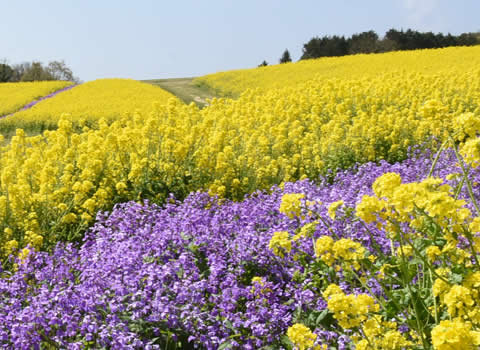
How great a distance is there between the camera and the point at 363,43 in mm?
48906

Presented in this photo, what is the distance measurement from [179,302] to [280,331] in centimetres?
77

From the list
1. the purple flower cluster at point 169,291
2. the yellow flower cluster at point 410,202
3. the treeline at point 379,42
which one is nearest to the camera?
the yellow flower cluster at point 410,202

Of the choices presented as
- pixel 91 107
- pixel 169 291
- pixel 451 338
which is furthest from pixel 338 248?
pixel 91 107

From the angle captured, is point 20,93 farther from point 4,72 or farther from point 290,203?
point 290,203

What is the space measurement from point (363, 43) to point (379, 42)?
1.60 metres

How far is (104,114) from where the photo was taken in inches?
777

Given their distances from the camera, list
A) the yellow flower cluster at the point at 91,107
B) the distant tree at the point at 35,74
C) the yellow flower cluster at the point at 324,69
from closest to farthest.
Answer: the yellow flower cluster at the point at 91,107, the yellow flower cluster at the point at 324,69, the distant tree at the point at 35,74

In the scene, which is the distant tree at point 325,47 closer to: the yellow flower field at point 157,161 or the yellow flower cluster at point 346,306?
the yellow flower field at point 157,161

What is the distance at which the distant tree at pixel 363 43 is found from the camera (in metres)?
48.5

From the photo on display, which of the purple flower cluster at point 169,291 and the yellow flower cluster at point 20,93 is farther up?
the yellow flower cluster at point 20,93

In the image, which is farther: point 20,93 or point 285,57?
point 285,57

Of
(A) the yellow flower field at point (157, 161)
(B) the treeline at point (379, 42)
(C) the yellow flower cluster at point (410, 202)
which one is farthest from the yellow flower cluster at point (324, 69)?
(C) the yellow flower cluster at point (410, 202)

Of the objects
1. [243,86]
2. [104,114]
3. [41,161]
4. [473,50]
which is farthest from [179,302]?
[473,50]

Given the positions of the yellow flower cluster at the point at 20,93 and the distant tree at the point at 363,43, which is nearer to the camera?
the yellow flower cluster at the point at 20,93
